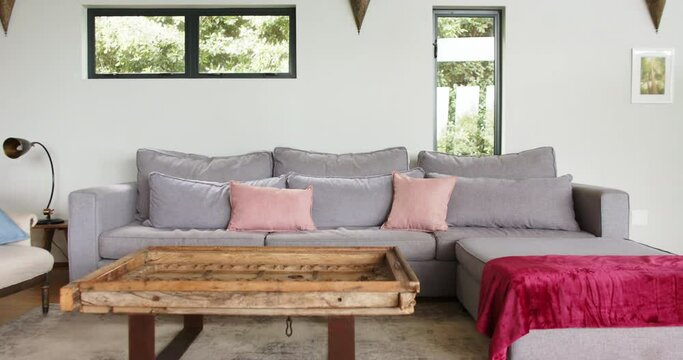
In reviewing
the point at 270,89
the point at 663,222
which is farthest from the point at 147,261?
the point at 663,222

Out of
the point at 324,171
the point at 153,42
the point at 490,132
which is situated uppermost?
the point at 153,42

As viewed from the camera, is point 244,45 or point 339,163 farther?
point 244,45

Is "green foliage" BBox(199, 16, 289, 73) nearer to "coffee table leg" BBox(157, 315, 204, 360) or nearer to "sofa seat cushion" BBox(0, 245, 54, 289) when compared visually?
"sofa seat cushion" BBox(0, 245, 54, 289)

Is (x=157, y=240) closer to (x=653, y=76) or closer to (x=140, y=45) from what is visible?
(x=140, y=45)

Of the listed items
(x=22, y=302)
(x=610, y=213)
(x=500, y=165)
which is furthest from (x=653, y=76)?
(x=22, y=302)

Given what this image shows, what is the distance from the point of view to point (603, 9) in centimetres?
375

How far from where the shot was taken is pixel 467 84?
3889 millimetres

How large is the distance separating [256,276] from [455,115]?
247 centimetres

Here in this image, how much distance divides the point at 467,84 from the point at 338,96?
1017mm

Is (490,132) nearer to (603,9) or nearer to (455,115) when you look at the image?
(455,115)

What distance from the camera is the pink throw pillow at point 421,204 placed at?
2.94 metres

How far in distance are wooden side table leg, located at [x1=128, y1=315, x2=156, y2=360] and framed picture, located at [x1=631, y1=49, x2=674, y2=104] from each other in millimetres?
3681

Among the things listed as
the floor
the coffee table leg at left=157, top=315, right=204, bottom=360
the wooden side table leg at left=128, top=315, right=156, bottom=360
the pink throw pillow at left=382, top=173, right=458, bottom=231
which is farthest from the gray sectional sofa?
the wooden side table leg at left=128, top=315, right=156, bottom=360

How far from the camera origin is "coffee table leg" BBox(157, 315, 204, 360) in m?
2.04
